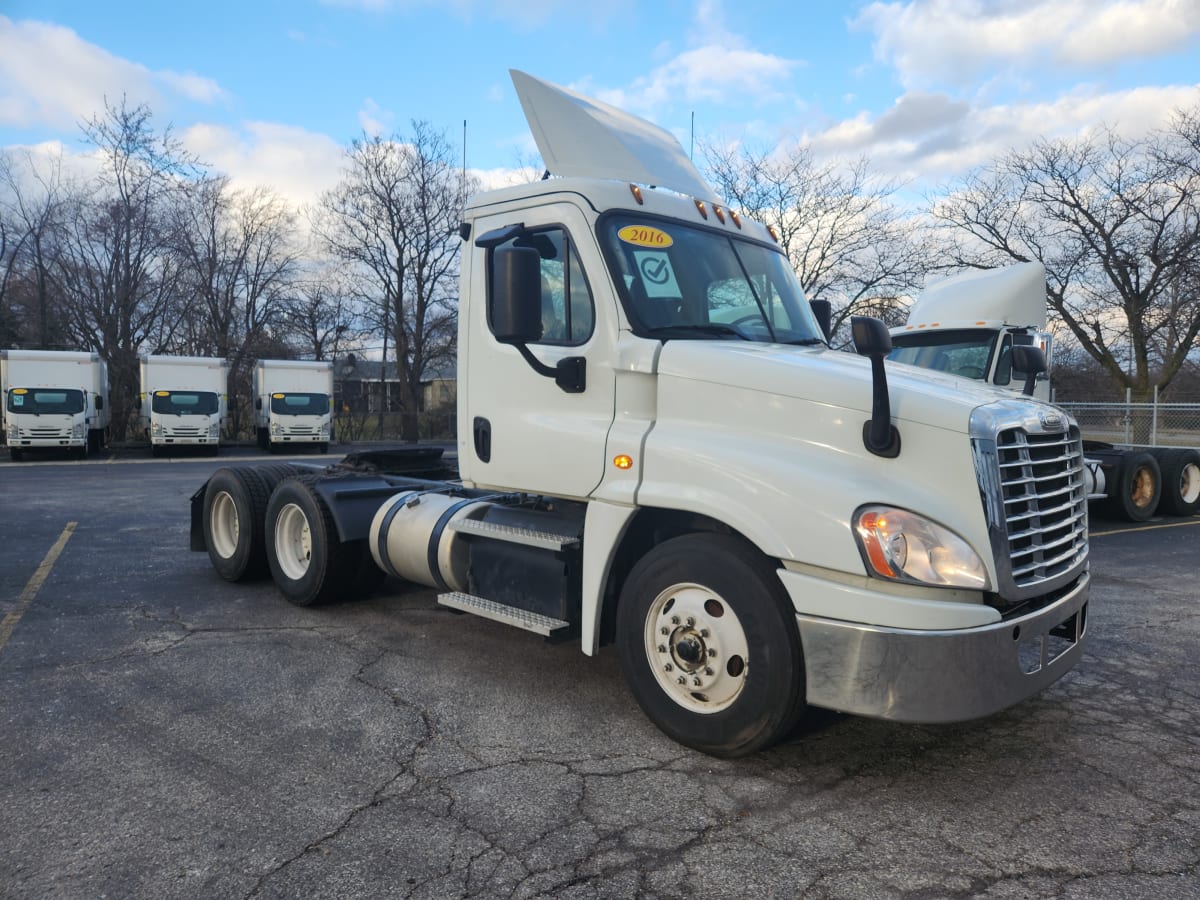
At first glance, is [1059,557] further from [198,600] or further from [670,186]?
[198,600]

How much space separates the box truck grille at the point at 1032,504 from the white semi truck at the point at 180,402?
25.9 metres

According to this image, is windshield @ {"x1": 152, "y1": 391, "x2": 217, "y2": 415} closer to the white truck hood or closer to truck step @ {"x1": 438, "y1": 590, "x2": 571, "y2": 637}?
truck step @ {"x1": 438, "y1": 590, "x2": 571, "y2": 637}

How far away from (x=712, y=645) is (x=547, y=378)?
1.65m

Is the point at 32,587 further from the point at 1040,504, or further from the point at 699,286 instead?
the point at 1040,504

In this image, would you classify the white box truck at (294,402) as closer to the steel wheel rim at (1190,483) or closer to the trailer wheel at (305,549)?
the trailer wheel at (305,549)

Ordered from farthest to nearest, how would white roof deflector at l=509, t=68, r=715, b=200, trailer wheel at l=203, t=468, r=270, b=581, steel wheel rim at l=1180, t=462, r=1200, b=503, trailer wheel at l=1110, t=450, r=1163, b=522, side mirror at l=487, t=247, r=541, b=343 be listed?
steel wheel rim at l=1180, t=462, r=1200, b=503, trailer wheel at l=1110, t=450, r=1163, b=522, trailer wheel at l=203, t=468, r=270, b=581, white roof deflector at l=509, t=68, r=715, b=200, side mirror at l=487, t=247, r=541, b=343

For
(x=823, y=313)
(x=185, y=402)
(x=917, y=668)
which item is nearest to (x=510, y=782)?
(x=917, y=668)

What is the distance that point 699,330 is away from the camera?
4398mm

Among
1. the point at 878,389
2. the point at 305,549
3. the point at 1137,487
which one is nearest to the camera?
the point at 878,389

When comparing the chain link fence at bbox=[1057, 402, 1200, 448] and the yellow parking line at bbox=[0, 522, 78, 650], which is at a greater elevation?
the chain link fence at bbox=[1057, 402, 1200, 448]

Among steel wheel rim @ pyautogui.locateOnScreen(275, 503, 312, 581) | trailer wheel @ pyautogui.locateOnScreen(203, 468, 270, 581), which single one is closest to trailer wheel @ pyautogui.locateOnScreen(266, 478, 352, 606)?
steel wheel rim @ pyautogui.locateOnScreen(275, 503, 312, 581)

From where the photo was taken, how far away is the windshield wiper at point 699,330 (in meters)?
4.29

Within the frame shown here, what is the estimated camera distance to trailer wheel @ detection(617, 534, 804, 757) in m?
3.54

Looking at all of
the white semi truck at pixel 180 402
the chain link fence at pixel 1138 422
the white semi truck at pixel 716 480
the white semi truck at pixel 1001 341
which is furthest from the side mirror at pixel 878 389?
the white semi truck at pixel 180 402
